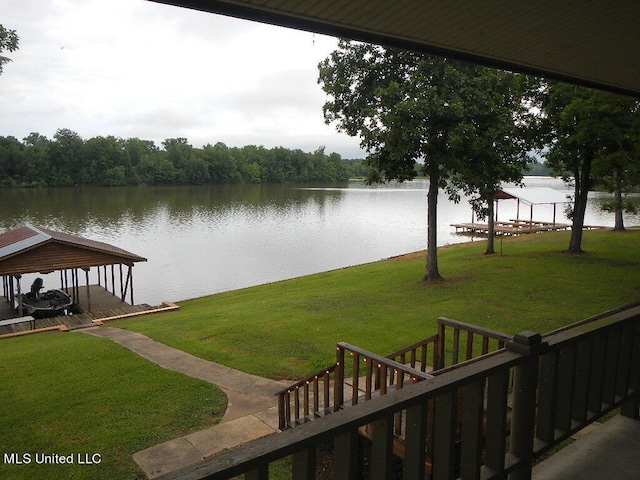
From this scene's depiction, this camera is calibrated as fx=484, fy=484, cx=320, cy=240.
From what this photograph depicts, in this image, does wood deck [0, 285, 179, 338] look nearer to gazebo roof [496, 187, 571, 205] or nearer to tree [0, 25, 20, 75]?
tree [0, 25, 20, 75]

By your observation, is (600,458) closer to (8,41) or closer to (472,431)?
(472,431)

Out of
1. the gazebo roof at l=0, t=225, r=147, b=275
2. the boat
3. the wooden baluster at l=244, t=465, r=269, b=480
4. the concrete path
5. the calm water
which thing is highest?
the wooden baluster at l=244, t=465, r=269, b=480

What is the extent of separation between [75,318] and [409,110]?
13117 mm

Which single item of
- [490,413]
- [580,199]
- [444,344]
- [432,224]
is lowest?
[444,344]

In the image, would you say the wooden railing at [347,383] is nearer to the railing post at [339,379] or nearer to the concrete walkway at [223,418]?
the railing post at [339,379]

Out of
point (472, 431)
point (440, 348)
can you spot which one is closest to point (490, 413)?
point (472, 431)

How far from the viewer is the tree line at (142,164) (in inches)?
3155

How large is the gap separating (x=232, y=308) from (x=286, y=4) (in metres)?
12.4

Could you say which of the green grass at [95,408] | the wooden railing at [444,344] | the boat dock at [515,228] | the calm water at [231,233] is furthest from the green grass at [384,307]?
the boat dock at [515,228]

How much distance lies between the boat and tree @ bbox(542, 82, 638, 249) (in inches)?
744

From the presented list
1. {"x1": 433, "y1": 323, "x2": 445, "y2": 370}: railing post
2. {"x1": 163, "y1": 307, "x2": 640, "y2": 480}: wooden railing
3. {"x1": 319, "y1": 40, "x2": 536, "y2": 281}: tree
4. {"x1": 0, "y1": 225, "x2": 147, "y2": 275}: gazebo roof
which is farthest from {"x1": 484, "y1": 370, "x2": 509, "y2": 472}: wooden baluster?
{"x1": 0, "y1": 225, "x2": 147, "y2": 275}: gazebo roof

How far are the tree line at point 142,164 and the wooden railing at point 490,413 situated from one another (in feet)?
292

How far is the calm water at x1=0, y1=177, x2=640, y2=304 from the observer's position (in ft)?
79.6

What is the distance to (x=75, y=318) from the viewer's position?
663 inches
